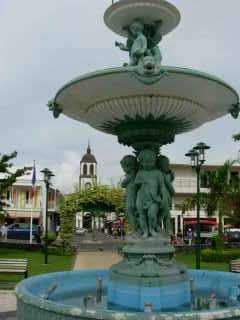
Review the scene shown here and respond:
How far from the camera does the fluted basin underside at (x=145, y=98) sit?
593 centimetres

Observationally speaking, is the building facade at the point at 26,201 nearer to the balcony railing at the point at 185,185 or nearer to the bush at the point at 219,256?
the balcony railing at the point at 185,185

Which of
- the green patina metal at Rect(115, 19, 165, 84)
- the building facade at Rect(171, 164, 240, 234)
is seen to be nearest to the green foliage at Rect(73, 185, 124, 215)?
the green patina metal at Rect(115, 19, 165, 84)

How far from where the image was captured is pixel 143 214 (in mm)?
7051

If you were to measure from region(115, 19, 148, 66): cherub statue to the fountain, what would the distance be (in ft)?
0.05

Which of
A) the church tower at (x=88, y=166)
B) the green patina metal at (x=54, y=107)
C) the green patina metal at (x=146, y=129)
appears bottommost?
the green patina metal at (x=146, y=129)

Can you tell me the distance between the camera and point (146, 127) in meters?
7.07

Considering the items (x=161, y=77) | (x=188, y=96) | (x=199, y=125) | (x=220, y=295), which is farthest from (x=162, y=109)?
(x=220, y=295)

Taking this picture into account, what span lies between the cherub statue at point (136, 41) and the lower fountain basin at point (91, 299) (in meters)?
3.63

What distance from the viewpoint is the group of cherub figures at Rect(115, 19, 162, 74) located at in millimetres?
6716

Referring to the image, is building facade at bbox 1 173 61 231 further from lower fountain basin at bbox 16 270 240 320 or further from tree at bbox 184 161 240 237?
lower fountain basin at bbox 16 270 240 320

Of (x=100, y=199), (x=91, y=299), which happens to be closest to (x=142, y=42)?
(x=91, y=299)

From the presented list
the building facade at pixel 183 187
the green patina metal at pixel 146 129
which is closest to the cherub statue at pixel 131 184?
the green patina metal at pixel 146 129

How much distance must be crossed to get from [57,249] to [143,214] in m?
19.8

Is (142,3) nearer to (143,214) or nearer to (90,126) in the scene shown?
(90,126)
